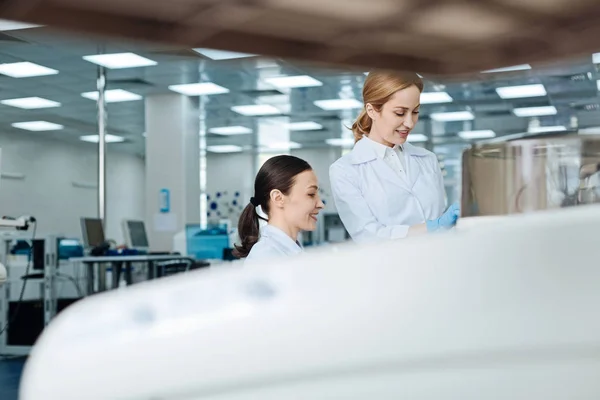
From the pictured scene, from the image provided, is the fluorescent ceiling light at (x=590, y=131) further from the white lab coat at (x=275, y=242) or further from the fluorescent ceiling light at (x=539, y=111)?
the fluorescent ceiling light at (x=539, y=111)

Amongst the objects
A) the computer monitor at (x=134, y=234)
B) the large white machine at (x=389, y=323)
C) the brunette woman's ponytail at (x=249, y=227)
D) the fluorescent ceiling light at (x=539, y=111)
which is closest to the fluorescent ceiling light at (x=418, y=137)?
the computer monitor at (x=134, y=234)

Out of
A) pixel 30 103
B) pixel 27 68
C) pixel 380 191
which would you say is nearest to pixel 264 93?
pixel 30 103

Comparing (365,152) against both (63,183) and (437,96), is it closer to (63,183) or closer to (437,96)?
(437,96)

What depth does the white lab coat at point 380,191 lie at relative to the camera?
183 centimetres

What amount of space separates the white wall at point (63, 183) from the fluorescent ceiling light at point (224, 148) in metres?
4.25

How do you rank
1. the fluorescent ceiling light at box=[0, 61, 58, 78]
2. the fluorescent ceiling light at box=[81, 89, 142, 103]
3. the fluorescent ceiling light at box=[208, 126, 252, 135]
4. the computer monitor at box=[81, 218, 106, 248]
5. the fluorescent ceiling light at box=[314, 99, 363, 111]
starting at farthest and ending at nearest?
the fluorescent ceiling light at box=[208, 126, 252, 135]
the fluorescent ceiling light at box=[81, 89, 142, 103]
the computer monitor at box=[81, 218, 106, 248]
the fluorescent ceiling light at box=[314, 99, 363, 111]
the fluorescent ceiling light at box=[0, 61, 58, 78]

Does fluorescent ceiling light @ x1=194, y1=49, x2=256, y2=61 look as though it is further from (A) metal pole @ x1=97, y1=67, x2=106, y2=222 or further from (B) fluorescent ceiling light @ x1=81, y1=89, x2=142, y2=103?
(B) fluorescent ceiling light @ x1=81, y1=89, x2=142, y2=103

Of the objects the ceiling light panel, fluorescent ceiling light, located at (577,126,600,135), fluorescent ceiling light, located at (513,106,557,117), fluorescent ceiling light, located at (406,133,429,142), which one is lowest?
fluorescent ceiling light, located at (577,126,600,135)

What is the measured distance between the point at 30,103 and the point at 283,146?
7885mm

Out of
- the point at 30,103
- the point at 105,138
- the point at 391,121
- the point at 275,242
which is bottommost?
the point at 275,242

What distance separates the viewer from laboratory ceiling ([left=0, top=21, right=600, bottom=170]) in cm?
55

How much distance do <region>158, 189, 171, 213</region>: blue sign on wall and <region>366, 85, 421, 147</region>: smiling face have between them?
1098 centimetres

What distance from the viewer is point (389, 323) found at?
1.99 ft

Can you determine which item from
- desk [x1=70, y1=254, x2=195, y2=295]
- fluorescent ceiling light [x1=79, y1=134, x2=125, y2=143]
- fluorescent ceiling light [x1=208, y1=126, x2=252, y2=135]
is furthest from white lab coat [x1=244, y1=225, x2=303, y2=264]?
fluorescent ceiling light [x1=208, y1=126, x2=252, y2=135]
